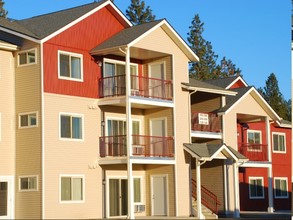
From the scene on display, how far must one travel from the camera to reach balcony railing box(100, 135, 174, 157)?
123ft

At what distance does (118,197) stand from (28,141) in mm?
6454

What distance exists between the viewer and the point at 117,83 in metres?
38.4

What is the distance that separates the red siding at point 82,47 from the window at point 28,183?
15.1 feet

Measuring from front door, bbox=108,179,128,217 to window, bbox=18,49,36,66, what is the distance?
8059mm

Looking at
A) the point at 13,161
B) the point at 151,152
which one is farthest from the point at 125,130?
the point at 13,161

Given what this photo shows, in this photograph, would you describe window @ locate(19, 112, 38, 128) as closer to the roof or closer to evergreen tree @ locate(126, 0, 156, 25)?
the roof

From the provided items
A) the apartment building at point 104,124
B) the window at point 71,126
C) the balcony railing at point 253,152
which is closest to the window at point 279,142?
the balcony railing at point 253,152

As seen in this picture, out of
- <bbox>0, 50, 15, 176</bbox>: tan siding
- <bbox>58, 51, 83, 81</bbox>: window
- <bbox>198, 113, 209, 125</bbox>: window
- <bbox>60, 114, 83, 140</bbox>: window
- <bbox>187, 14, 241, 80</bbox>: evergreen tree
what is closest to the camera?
<bbox>0, 50, 15, 176</bbox>: tan siding

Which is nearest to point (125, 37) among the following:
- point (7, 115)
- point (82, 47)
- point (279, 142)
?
point (82, 47)

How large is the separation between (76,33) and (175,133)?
8.31 m

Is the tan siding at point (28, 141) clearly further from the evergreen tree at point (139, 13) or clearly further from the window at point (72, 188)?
the evergreen tree at point (139, 13)

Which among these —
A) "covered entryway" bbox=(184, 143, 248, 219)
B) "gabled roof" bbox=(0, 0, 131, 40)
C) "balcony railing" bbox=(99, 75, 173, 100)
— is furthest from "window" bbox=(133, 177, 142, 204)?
"gabled roof" bbox=(0, 0, 131, 40)

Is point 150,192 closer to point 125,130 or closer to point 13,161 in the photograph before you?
point 125,130

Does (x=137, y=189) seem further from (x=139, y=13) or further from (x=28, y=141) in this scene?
(x=139, y=13)
